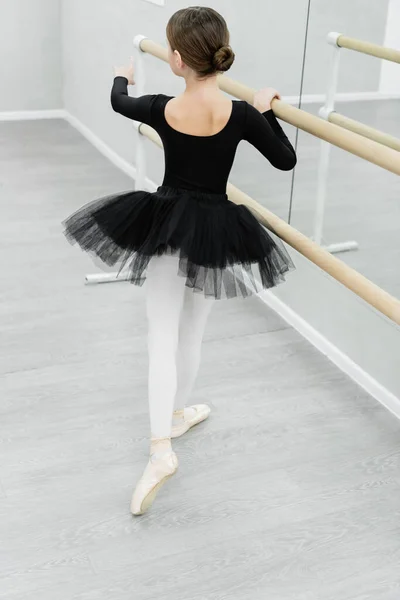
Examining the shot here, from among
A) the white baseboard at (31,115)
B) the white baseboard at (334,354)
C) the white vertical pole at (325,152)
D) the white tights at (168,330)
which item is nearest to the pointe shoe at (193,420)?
the white tights at (168,330)

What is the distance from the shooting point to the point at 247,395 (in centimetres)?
240

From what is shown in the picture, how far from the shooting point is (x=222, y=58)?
158 cm

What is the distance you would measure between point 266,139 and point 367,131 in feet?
2.57

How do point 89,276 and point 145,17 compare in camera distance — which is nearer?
point 89,276

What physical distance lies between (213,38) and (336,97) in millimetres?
1014

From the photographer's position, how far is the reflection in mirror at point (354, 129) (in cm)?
225

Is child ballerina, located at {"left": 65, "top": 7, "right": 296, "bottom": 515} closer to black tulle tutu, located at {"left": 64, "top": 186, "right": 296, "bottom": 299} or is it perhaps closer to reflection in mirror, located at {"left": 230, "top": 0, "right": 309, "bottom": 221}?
black tulle tutu, located at {"left": 64, "top": 186, "right": 296, "bottom": 299}

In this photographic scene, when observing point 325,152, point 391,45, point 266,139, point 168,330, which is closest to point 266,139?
point 266,139

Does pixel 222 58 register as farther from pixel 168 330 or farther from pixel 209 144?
pixel 168 330

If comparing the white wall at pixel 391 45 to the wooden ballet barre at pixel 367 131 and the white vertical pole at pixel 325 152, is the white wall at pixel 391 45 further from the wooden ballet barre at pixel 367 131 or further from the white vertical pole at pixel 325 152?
the white vertical pole at pixel 325 152

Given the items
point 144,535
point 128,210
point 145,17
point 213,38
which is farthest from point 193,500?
point 145,17

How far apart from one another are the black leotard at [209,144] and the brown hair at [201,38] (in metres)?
0.10

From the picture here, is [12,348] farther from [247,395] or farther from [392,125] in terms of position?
[392,125]

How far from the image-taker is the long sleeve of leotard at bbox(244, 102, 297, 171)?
164 centimetres
